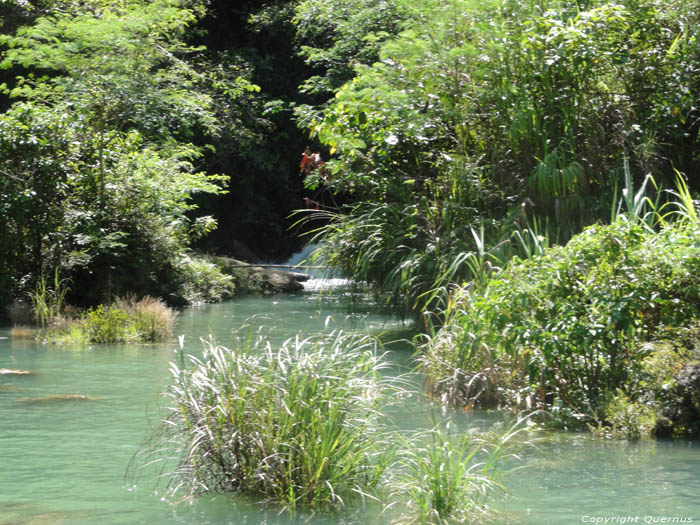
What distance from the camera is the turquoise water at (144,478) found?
19.3ft

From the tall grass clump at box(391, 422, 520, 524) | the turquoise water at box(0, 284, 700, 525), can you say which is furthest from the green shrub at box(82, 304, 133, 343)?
the tall grass clump at box(391, 422, 520, 524)

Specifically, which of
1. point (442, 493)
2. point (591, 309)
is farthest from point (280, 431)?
point (591, 309)

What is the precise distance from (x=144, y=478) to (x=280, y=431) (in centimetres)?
145

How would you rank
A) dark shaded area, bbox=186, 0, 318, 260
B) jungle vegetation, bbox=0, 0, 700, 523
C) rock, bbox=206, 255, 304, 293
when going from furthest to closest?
1. dark shaded area, bbox=186, 0, 318, 260
2. rock, bbox=206, 255, 304, 293
3. jungle vegetation, bbox=0, 0, 700, 523

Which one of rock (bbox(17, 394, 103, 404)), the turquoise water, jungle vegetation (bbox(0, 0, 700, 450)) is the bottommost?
the turquoise water

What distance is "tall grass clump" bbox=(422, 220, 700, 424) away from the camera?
8156 millimetres

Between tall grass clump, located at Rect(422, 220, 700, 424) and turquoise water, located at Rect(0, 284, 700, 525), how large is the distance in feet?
2.16

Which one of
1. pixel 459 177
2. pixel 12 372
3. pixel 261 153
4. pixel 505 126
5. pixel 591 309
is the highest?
pixel 261 153

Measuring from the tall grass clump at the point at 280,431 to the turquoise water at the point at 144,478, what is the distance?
0.18 metres

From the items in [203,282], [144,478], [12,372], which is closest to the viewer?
[144,478]

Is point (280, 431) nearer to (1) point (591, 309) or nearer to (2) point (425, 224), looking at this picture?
(1) point (591, 309)

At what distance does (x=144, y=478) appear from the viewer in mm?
6801

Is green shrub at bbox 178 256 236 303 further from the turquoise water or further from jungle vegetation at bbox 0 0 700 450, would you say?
the turquoise water

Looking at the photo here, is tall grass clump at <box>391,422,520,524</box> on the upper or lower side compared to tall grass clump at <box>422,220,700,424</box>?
lower
